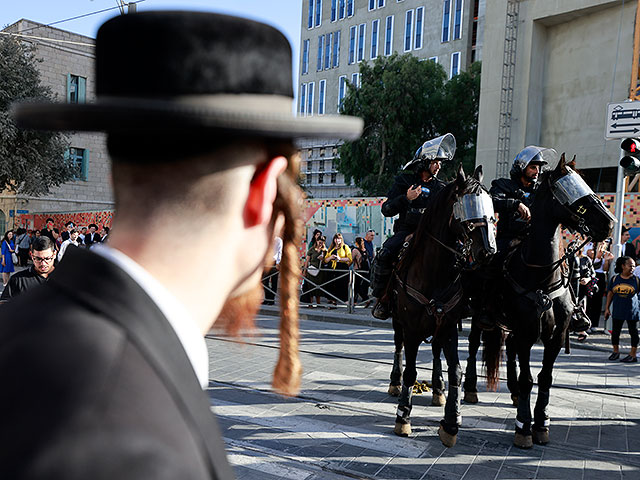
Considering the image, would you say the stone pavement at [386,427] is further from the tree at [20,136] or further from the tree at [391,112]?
the tree at [391,112]

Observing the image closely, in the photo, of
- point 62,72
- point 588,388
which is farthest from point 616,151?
point 62,72

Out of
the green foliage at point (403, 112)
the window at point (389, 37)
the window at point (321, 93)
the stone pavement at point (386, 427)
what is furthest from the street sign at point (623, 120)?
the window at point (321, 93)

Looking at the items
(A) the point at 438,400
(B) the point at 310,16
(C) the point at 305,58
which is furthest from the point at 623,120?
(B) the point at 310,16

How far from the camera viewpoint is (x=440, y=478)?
4.30 meters

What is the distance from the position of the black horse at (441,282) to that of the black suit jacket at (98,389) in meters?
4.31

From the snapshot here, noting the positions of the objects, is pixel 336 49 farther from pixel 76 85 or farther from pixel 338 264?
pixel 338 264

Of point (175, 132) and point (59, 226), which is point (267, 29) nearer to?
point (175, 132)

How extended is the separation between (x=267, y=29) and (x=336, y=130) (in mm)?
228

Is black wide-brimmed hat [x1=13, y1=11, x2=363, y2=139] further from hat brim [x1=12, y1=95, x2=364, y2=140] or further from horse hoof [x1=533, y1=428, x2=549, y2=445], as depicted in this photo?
horse hoof [x1=533, y1=428, x2=549, y2=445]

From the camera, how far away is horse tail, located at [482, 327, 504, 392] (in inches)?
248

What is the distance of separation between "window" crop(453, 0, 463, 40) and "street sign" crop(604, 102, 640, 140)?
38.8 meters

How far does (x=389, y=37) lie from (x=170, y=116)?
54815 millimetres

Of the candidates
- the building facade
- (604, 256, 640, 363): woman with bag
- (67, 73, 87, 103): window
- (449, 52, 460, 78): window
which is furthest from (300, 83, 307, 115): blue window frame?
(604, 256, 640, 363): woman with bag

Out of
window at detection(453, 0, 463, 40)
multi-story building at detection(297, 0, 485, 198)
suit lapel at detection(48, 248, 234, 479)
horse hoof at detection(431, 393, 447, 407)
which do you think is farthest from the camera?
multi-story building at detection(297, 0, 485, 198)
